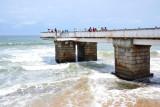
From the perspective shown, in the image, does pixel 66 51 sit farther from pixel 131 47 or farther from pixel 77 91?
pixel 77 91

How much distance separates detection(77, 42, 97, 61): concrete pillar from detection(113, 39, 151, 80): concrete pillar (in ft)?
38.9

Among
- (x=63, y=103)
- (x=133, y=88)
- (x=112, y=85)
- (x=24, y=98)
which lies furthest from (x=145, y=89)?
(x=24, y=98)

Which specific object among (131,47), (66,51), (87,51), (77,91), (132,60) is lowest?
(77,91)

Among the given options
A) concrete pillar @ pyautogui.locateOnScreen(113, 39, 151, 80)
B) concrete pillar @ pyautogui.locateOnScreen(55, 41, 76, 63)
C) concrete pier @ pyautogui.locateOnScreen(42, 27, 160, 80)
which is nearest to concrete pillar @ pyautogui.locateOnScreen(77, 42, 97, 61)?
concrete pillar @ pyautogui.locateOnScreen(55, 41, 76, 63)

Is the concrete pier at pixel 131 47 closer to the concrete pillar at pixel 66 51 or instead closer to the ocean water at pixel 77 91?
the ocean water at pixel 77 91

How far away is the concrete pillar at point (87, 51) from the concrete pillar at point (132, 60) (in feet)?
38.9

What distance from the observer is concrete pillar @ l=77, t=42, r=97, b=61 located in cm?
3366

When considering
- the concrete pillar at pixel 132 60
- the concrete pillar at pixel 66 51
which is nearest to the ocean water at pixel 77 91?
the concrete pillar at pixel 132 60

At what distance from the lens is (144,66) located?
2106 cm

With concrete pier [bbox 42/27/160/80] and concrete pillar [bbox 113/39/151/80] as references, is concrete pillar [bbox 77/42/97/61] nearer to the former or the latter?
concrete pier [bbox 42/27/160/80]

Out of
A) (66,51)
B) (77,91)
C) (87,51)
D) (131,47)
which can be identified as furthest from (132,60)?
(66,51)

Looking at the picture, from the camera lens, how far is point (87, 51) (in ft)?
111

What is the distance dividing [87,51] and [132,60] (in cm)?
1373

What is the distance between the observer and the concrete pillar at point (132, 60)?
808 inches
